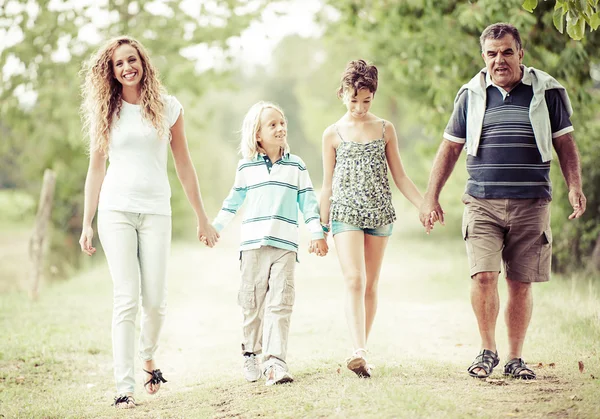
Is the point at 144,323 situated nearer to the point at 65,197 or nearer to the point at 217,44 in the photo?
the point at 217,44

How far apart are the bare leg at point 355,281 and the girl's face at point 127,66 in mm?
1790

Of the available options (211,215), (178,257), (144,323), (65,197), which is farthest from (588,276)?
(211,215)

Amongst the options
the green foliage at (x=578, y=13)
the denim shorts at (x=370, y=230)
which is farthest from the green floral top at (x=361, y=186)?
the green foliage at (x=578, y=13)

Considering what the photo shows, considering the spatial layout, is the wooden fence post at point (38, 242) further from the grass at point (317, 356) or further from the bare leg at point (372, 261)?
the bare leg at point (372, 261)

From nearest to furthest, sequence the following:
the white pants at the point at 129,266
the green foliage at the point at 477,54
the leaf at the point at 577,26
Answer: the leaf at the point at 577,26 → the white pants at the point at 129,266 → the green foliage at the point at 477,54

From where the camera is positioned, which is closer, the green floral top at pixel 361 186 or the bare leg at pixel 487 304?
the bare leg at pixel 487 304

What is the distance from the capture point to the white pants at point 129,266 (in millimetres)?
5258

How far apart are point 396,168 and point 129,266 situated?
205 centimetres

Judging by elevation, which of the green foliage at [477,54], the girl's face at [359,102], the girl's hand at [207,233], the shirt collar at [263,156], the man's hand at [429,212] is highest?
the green foliage at [477,54]

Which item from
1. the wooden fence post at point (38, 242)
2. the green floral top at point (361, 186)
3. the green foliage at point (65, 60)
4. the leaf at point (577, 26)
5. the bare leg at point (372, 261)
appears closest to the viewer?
the leaf at point (577, 26)

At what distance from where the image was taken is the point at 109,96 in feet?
17.7

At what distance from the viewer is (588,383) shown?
5094mm

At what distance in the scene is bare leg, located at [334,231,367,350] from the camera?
18.2ft

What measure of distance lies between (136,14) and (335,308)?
365 inches
